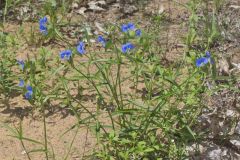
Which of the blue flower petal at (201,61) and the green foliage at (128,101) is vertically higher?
the blue flower petal at (201,61)

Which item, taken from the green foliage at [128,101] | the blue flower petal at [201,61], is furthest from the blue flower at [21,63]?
the blue flower petal at [201,61]

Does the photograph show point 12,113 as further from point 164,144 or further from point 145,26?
point 145,26

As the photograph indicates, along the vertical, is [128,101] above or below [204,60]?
below

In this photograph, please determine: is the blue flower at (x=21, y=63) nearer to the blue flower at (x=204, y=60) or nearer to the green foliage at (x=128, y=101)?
the green foliage at (x=128, y=101)

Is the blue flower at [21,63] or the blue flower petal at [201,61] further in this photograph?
the blue flower at [21,63]

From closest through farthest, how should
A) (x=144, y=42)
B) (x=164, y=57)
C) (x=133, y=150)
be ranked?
(x=133, y=150), (x=144, y=42), (x=164, y=57)

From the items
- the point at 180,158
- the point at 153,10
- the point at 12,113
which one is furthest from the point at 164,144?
the point at 153,10

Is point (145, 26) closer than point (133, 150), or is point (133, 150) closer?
point (133, 150)

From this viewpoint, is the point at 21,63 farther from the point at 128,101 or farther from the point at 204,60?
the point at 204,60

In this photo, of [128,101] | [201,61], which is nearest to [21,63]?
[128,101]

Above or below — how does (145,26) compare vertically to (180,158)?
above

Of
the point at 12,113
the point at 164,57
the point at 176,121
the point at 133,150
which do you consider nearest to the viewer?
the point at 133,150
